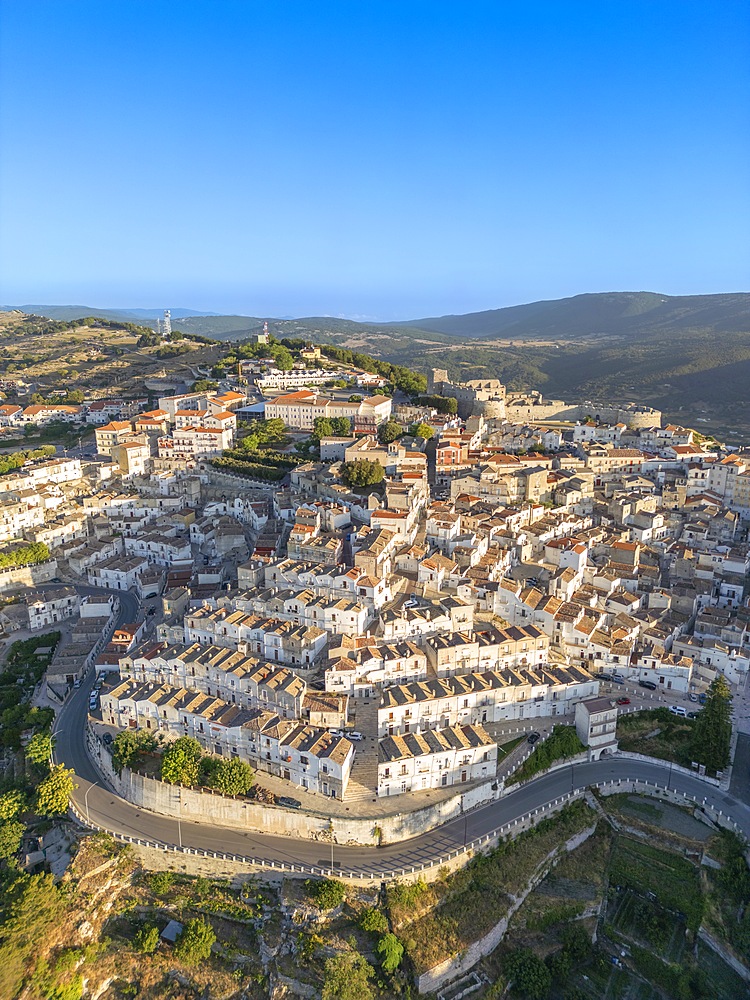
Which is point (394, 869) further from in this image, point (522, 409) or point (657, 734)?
point (522, 409)

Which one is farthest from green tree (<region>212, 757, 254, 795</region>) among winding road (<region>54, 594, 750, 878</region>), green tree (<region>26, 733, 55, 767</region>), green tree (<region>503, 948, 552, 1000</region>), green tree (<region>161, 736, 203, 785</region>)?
green tree (<region>503, 948, 552, 1000</region>)

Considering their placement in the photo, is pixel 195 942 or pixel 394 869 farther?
→ pixel 394 869

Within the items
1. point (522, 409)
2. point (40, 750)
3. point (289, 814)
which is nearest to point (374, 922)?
point (289, 814)

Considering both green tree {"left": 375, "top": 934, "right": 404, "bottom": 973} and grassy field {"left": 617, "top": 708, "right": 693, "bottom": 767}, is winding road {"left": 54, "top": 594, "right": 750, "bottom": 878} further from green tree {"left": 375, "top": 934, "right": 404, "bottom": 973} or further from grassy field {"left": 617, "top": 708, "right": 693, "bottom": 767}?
green tree {"left": 375, "top": 934, "right": 404, "bottom": 973}

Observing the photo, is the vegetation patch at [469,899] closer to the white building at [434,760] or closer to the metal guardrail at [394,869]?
the metal guardrail at [394,869]

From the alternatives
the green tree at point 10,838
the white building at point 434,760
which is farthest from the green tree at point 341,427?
the green tree at point 10,838

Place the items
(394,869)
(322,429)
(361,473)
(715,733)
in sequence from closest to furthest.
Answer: (394,869) < (715,733) < (361,473) < (322,429)
